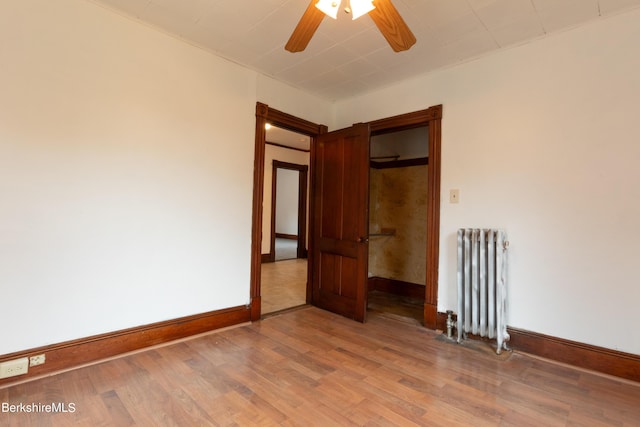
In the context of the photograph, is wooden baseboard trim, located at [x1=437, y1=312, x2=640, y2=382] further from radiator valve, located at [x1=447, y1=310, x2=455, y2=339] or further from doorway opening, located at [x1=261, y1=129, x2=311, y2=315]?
doorway opening, located at [x1=261, y1=129, x2=311, y2=315]

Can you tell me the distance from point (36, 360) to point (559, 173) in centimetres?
403

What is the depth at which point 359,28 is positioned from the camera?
8.00 feet

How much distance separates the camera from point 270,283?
4805 millimetres

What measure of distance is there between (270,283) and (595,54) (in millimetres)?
4453

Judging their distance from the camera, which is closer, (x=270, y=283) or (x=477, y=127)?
(x=477, y=127)

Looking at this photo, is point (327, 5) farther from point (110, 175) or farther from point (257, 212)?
point (257, 212)

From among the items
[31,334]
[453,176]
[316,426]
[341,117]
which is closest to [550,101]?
[453,176]

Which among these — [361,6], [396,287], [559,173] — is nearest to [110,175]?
[361,6]

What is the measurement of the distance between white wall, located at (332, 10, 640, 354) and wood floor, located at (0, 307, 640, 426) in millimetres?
478

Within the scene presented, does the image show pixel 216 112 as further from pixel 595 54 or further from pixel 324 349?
pixel 595 54

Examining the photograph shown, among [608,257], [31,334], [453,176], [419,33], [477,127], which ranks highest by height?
[419,33]

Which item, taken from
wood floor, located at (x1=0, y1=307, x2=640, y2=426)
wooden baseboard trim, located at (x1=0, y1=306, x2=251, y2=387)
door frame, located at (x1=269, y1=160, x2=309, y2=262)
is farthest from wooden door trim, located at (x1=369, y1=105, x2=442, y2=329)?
door frame, located at (x1=269, y1=160, x2=309, y2=262)

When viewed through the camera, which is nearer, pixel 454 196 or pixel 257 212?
pixel 454 196

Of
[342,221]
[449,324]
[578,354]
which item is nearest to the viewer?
[578,354]
